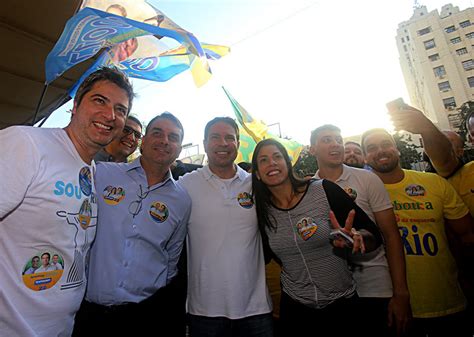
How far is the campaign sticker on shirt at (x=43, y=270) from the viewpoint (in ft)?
4.06

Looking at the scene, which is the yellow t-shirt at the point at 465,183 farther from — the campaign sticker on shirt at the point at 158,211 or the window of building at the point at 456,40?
the window of building at the point at 456,40

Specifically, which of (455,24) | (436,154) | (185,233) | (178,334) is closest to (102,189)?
(185,233)

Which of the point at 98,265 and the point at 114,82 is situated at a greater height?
the point at 114,82

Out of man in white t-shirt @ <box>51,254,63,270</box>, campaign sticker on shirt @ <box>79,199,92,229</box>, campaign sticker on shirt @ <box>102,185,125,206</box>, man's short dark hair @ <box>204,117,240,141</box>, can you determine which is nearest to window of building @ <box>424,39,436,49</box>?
man's short dark hair @ <box>204,117,240,141</box>

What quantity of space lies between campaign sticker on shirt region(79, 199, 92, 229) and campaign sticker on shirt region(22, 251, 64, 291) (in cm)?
23

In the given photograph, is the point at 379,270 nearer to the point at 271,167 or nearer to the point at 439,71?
the point at 271,167

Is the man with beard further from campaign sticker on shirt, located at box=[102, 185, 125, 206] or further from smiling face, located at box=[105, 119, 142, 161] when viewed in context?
smiling face, located at box=[105, 119, 142, 161]

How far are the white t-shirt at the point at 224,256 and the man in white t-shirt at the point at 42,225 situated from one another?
2.90 feet

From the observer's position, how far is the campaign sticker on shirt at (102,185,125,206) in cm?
203

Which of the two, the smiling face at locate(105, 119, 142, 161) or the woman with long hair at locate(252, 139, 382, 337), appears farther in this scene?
the smiling face at locate(105, 119, 142, 161)

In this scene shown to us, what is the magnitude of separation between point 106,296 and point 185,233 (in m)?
0.77

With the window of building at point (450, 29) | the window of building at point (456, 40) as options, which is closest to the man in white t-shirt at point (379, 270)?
the window of building at point (456, 40)

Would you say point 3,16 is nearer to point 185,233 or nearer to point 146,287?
point 185,233

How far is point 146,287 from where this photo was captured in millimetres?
1941
